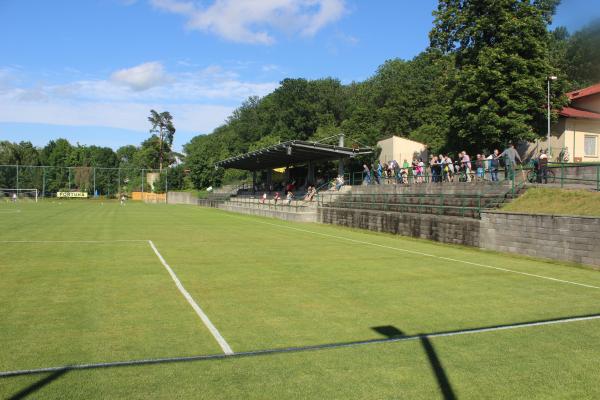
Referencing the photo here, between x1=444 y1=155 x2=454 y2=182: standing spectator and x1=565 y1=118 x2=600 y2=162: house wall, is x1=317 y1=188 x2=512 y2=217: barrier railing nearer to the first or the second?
x1=444 y1=155 x2=454 y2=182: standing spectator

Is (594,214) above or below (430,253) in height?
above

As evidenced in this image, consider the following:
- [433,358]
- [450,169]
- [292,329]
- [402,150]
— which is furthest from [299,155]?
[433,358]

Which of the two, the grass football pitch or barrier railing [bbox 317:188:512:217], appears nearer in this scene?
the grass football pitch

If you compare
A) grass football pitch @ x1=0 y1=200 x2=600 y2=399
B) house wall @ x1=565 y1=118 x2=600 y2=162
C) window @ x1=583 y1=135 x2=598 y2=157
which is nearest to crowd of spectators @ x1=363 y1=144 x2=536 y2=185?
grass football pitch @ x1=0 y1=200 x2=600 y2=399

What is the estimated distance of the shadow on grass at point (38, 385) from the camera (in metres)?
4.17

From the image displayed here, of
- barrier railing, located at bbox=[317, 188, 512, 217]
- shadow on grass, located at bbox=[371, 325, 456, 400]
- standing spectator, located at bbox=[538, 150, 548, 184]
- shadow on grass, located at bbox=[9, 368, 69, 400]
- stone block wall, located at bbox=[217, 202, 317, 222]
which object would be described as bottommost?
stone block wall, located at bbox=[217, 202, 317, 222]

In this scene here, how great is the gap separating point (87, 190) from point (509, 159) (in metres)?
75.9

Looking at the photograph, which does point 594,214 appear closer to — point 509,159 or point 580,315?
point 509,159

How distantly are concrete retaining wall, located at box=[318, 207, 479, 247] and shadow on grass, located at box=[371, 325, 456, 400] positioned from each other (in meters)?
11.7

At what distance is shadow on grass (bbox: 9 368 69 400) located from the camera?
13.7 ft

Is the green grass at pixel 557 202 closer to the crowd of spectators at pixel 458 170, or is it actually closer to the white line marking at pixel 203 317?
the crowd of spectators at pixel 458 170

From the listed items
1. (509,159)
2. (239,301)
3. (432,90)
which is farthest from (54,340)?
(432,90)

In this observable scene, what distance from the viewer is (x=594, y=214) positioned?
1348 centimetres

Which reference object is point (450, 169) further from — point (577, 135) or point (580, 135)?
point (580, 135)
